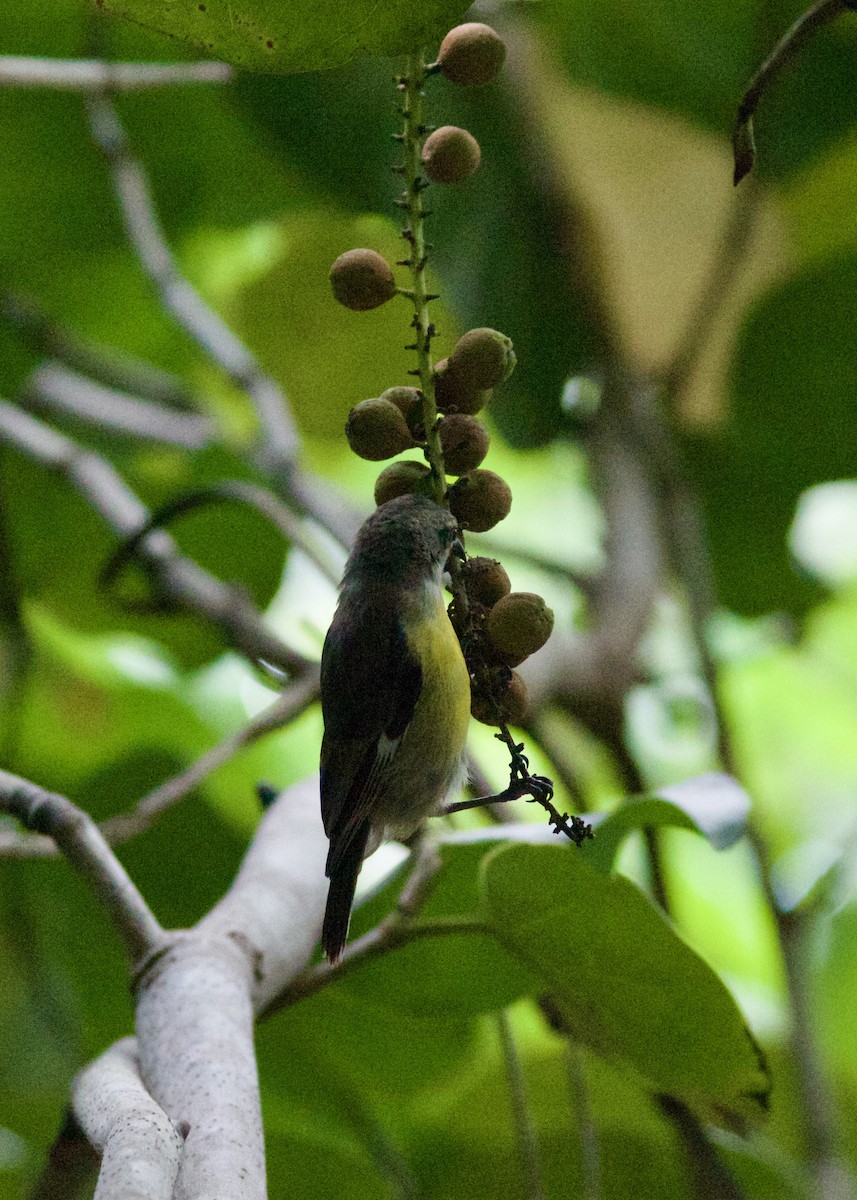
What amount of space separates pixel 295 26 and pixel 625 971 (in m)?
0.79

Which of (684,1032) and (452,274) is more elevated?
(452,274)

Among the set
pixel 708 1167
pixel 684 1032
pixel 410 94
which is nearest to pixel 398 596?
pixel 410 94

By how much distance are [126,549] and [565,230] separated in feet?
3.51

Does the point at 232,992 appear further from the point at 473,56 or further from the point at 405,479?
the point at 473,56

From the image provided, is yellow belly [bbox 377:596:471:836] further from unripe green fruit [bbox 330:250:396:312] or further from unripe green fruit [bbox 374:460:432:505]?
unripe green fruit [bbox 330:250:396:312]

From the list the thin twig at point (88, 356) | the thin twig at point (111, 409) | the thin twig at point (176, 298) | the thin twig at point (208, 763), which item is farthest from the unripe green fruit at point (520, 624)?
the thin twig at point (88, 356)

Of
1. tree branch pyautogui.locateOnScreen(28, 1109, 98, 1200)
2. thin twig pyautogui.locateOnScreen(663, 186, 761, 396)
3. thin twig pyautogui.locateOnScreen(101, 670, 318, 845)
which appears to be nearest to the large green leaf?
thin twig pyautogui.locateOnScreen(663, 186, 761, 396)

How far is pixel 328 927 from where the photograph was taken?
0.91m

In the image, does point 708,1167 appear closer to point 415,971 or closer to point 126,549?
point 415,971

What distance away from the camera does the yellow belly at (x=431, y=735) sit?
3.01 ft

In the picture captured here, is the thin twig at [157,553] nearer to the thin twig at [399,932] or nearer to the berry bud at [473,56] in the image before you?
the thin twig at [399,932]

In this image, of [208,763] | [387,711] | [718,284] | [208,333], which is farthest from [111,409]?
[387,711]

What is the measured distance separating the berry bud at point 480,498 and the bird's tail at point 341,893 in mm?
277

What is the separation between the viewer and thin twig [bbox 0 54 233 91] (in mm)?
1695
